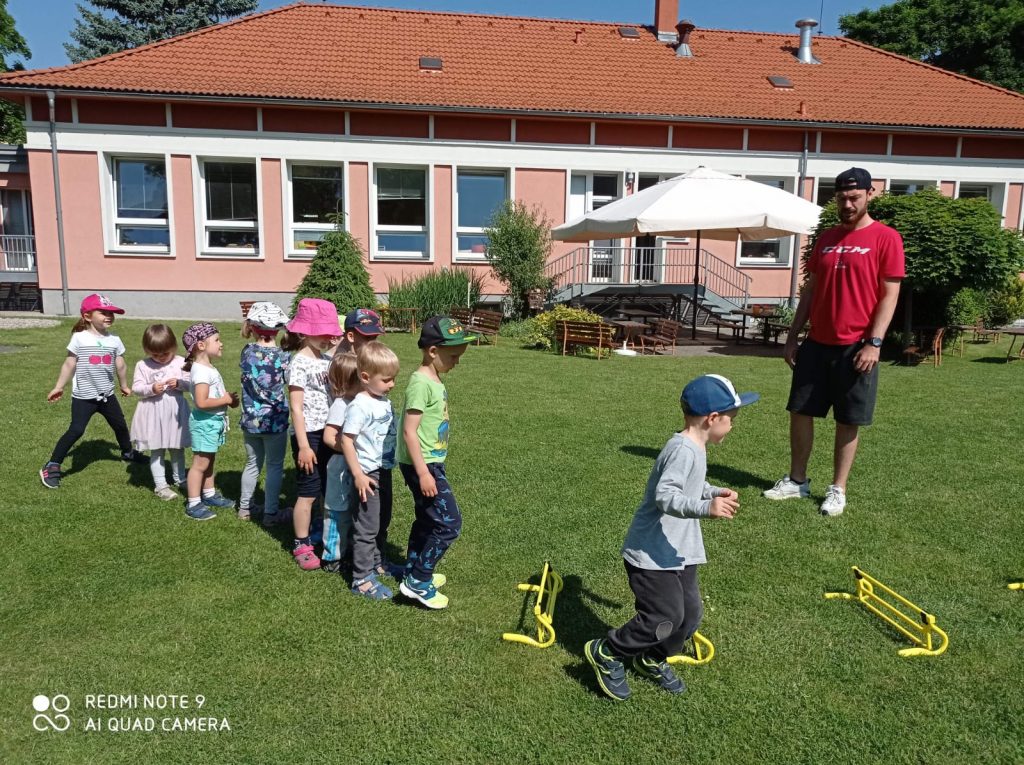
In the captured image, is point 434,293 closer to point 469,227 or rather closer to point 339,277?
point 339,277

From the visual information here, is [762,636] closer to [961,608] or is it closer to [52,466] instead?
[961,608]

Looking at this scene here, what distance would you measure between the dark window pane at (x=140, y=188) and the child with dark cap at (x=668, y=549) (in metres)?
18.0

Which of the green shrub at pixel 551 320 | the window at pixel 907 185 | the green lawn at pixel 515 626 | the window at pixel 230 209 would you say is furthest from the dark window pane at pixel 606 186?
the green lawn at pixel 515 626

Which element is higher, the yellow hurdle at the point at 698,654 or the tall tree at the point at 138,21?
the tall tree at the point at 138,21

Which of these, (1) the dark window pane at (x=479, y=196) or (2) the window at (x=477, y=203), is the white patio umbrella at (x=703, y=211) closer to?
(2) the window at (x=477, y=203)

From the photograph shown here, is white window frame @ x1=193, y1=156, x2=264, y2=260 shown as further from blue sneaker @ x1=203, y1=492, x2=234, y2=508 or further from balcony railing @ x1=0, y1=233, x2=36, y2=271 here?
blue sneaker @ x1=203, y1=492, x2=234, y2=508

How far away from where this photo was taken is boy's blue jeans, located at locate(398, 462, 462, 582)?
135 inches

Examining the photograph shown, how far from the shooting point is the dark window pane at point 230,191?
17734 mm

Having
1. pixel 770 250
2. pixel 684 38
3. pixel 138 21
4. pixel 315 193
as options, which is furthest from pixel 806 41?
pixel 138 21

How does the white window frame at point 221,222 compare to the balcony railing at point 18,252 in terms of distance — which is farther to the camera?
the balcony railing at point 18,252

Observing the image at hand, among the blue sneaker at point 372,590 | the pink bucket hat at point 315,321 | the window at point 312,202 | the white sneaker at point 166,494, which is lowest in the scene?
the blue sneaker at point 372,590

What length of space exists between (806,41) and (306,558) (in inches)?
964

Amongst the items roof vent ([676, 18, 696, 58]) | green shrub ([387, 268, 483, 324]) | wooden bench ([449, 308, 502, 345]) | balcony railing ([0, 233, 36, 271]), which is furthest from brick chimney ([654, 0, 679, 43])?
balcony railing ([0, 233, 36, 271])

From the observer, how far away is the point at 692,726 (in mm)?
2701
